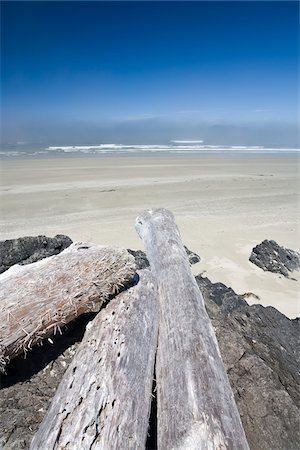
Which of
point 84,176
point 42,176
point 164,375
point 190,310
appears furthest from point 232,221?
point 42,176

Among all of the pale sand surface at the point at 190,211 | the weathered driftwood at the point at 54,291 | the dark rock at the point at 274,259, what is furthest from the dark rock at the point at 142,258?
the weathered driftwood at the point at 54,291

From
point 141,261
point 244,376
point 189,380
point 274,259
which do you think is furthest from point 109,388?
point 274,259

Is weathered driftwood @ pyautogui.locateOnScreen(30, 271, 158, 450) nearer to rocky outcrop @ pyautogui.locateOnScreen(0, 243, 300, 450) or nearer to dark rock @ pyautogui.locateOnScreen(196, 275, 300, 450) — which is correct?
rocky outcrop @ pyautogui.locateOnScreen(0, 243, 300, 450)

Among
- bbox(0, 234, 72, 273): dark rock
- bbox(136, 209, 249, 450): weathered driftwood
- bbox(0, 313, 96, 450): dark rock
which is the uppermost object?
bbox(0, 234, 72, 273): dark rock

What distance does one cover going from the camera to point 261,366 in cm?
300

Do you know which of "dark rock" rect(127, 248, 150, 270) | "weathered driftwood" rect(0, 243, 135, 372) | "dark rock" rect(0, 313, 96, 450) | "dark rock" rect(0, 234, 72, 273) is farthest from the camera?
"dark rock" rect(127, 248, 150, 270)

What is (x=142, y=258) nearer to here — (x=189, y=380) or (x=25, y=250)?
(x=25, y=250)

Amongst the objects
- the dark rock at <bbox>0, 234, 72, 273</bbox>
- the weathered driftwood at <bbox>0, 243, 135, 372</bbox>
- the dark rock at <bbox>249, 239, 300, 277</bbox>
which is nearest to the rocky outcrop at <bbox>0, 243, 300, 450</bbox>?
the weathered driftwood at <bbox>0, 243, 135, 372</bbox>

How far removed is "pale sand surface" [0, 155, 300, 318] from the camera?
6.40m

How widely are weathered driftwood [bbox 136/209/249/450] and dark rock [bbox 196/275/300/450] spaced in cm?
39

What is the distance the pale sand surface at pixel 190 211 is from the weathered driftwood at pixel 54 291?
2903 mm

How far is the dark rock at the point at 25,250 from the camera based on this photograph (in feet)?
15.9

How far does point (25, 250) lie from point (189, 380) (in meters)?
3.48

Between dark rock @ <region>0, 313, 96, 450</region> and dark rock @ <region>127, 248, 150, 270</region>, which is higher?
dark rock @ <region>127, 248, 150, 270</region>
